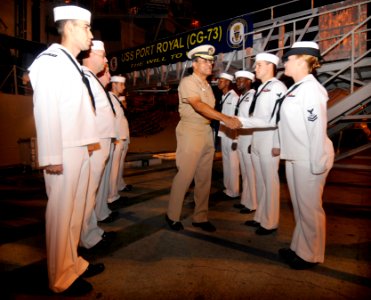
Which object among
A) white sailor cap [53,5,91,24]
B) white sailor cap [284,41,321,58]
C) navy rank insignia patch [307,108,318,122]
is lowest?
navy rank insignia patch [307,108,318,122]

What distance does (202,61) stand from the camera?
→ 391 cm

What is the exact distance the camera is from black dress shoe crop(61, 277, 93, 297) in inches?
93.4

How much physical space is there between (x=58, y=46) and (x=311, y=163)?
7.80 feet

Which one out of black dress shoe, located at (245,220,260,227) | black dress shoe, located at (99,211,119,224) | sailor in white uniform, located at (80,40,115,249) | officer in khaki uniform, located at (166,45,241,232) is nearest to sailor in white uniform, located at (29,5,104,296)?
sailor in white uniform, located at (80,40,115,249)

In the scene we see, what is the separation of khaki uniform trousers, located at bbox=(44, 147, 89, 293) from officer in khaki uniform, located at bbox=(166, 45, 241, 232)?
167 cm

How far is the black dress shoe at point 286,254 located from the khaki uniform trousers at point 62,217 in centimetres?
204


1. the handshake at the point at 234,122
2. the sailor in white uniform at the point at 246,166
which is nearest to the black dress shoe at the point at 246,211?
the sailor in white uniform at the point at 246,166

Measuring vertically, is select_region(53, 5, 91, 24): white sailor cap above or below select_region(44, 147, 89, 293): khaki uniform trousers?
above

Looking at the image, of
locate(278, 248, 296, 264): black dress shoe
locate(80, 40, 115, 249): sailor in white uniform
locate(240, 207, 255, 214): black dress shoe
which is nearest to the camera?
locate(278, 248, 296, 264): black dress shoe

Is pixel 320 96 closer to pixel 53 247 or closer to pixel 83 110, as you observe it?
pixel 83 110

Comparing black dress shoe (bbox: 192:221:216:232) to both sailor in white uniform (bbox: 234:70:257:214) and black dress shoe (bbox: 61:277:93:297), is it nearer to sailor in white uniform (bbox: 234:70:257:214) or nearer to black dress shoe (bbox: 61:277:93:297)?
sailor in white uniform (bbox: 234:70:257:214)

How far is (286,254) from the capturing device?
3.08 m

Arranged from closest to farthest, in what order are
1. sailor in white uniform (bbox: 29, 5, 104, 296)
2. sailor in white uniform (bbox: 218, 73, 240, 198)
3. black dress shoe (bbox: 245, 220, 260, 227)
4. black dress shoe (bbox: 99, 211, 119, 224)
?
1. sailor in white uniform (bbox: 29, 5, 104, 296)
2. black dress shoe (bbox: 245, 220, 260, 227)
3. black dress shoe (bbox: 99, 211, 119, 224)
4. sailor in white uniform (bbox: 218, 73, 240, 198)

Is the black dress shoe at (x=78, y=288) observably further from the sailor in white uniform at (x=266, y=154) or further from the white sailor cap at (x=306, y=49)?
the white sailor cap at (x=306, y=49)
